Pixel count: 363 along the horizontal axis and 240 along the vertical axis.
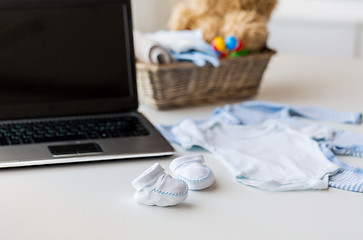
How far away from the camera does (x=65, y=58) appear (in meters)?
1.05

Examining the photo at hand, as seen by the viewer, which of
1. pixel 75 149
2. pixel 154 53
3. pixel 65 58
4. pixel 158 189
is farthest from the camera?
pixel 154 53

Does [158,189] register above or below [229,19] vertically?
below

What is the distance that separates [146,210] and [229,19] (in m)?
0.71

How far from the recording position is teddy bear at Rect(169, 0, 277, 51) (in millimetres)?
1296

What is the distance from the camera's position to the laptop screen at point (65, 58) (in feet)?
3.38

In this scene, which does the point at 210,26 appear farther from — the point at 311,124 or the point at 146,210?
the point at 146,210

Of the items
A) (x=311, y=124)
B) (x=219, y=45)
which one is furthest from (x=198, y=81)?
(x=311, y=124)

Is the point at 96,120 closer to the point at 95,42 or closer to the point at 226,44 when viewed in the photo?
the point at 95,42

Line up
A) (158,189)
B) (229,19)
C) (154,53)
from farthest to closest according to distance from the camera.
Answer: (229,19) → (154,53) → (158,189)

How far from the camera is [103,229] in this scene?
0.68 metres

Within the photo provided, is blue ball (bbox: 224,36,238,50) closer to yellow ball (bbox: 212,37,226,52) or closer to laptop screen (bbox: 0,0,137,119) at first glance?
yellow ball (bbox: 212,37,226,52)

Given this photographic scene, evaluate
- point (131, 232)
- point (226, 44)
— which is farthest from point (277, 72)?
point (131, 232)

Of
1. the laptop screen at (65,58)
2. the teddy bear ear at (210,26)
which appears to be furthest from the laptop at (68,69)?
the teddy bear ear at (210,26)

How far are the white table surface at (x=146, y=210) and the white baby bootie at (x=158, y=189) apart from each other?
0.01m
